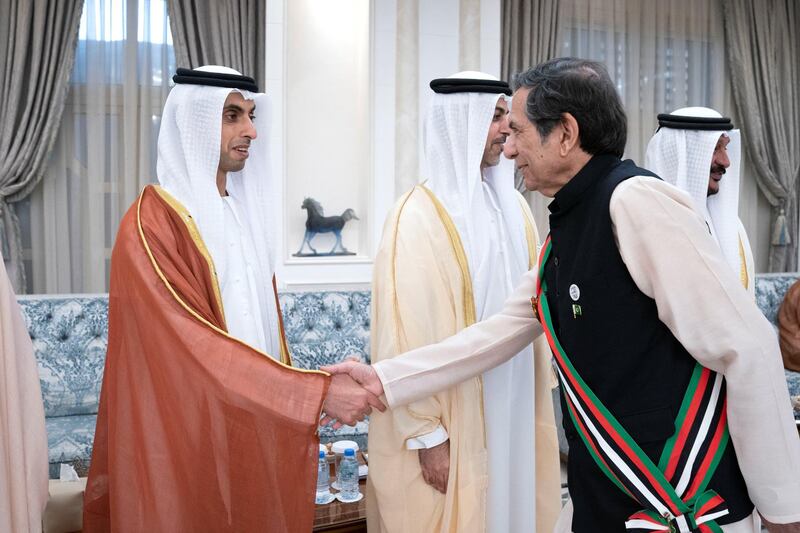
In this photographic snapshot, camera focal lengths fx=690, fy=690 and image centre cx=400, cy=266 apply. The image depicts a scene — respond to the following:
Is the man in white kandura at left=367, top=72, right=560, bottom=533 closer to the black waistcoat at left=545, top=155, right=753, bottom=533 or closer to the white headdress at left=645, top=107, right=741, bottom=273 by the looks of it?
the black waistcoat at left=545, top=155, right=753, bottom=533

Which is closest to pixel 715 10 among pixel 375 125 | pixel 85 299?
pixel 375 125

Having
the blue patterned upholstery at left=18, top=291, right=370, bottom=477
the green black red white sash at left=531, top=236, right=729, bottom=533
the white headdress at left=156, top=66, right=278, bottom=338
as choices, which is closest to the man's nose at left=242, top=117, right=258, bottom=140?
the white headdress at left=156, top=66, right=278, bottom=338

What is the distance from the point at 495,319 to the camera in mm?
1846

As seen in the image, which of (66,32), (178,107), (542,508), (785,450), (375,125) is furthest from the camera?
(375,125)

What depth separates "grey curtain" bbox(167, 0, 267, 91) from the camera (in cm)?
456

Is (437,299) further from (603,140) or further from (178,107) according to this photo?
(178,107)

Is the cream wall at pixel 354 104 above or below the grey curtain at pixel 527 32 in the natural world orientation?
below

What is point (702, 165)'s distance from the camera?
2.67m

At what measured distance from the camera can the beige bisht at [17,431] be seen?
5.14 feet

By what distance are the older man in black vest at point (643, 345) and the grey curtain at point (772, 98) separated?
228 inches

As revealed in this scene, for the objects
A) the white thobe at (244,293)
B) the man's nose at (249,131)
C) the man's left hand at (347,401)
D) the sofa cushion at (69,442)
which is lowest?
the sofa cushion at (69,442)

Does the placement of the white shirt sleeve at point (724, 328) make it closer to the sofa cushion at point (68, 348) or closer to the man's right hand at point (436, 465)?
the man's right hand at point (436, 465)

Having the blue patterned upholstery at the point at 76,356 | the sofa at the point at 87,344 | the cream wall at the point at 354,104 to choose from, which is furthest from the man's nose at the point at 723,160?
the cream wall at the point at 354,104

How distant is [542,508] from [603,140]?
130 centimetres
